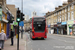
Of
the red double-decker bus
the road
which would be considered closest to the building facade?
the red double-decker bus

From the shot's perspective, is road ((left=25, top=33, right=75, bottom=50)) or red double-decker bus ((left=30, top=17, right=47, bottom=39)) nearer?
road ((left=25, top=33, right=75, bottom=50))

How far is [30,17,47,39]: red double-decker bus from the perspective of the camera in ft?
68.4

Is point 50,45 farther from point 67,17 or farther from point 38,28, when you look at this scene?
point 67,17

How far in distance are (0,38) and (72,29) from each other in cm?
3229

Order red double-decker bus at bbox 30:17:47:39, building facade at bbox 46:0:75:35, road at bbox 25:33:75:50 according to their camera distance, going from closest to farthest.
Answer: road at bbox 25:33:75:50 < red double-decker bus at bbox 30:17:47:39 < building facade at bbox 46:0:75:35

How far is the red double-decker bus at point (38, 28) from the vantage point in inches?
821

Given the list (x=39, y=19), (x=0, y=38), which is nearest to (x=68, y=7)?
(x=39, y=19)

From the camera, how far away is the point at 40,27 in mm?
21062

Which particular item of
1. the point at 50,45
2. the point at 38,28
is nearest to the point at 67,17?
the point at 38,28

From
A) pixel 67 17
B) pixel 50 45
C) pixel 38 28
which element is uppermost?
pixel 67 17

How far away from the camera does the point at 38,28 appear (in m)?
21.0

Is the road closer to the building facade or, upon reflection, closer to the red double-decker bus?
the red double-decker bus

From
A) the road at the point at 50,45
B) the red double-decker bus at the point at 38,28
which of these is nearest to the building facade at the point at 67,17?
the red double-decker bus at the point at 38,28

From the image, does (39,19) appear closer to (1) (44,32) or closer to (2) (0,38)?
(1) (44,32)
